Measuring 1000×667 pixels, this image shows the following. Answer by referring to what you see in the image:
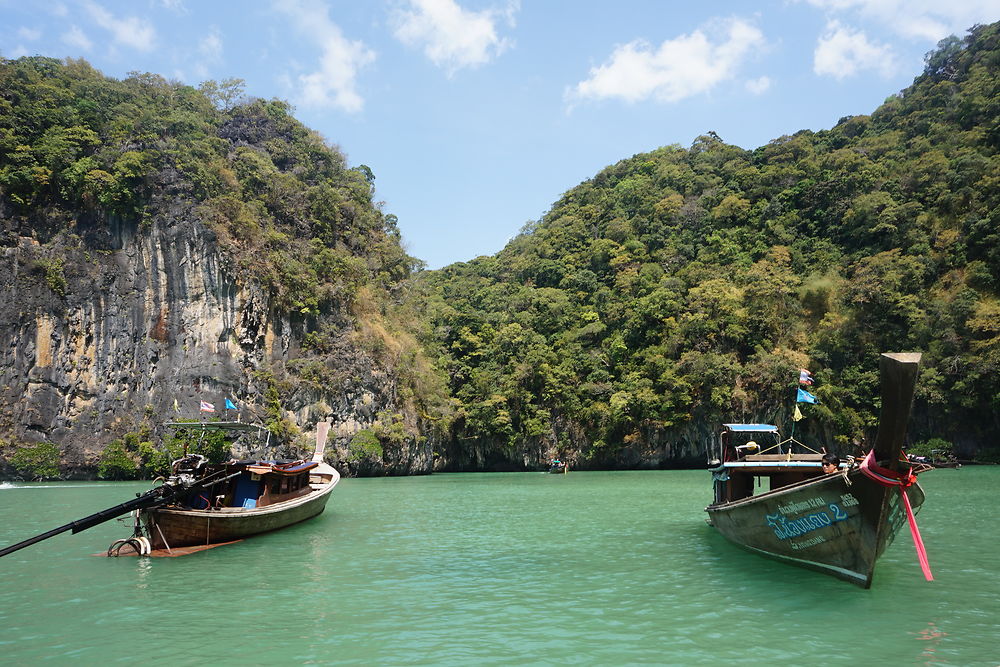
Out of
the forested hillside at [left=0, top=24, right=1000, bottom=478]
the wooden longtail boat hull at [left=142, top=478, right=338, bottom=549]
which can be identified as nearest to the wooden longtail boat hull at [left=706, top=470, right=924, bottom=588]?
the wooden longtail boat hull at [left=142, top=478, right=338, bottom=549]

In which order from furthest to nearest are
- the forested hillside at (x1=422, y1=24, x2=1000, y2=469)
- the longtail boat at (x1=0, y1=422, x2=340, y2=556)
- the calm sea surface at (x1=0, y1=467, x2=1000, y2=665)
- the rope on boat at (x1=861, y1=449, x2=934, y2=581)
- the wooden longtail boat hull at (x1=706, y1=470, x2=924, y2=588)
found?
the forested hillside at (x1=422, y1=24, x2=1000, y2=469) < the longtail boat at (x1=0, y1=422, x2=340, y2=556) < the wooden longtail boat hull at (x1=706, y1=470, x2=924, y2=588) < the rope on boat at (x1=861, y1=449, x2=934, y2=581) < the calm sea surface at (x1=0, y1=467, x2=1000, y2=665)

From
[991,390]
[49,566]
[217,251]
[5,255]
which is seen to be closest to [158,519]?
[49,566]

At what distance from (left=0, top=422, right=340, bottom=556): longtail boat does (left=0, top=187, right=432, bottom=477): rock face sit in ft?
74.6

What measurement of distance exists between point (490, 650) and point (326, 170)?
54495 mm

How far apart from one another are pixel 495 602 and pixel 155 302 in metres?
37.6

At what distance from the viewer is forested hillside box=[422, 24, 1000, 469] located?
39.6 meters

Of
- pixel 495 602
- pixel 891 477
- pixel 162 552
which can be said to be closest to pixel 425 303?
pixel 162 552

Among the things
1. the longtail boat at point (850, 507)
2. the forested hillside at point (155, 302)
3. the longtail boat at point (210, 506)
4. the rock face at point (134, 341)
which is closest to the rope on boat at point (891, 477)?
the longtail boat at point (850, 507)

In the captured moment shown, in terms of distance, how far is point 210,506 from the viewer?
46.7 ft

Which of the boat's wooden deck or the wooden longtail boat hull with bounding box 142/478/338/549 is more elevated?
the wooden longtail boat hull with bounding box 142/478/338/549

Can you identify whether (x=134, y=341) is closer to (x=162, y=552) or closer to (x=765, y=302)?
(x=162, y=552)

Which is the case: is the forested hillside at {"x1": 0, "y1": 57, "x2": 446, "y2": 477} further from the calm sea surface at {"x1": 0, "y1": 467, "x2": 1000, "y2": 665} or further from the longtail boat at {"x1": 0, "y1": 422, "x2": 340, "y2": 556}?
the calm sea surface at {"x1": 0, "y1": 467, "x2": 1000, "y2": 665}

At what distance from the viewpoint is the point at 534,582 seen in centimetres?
1012

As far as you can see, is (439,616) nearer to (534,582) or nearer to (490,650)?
(490,650)
